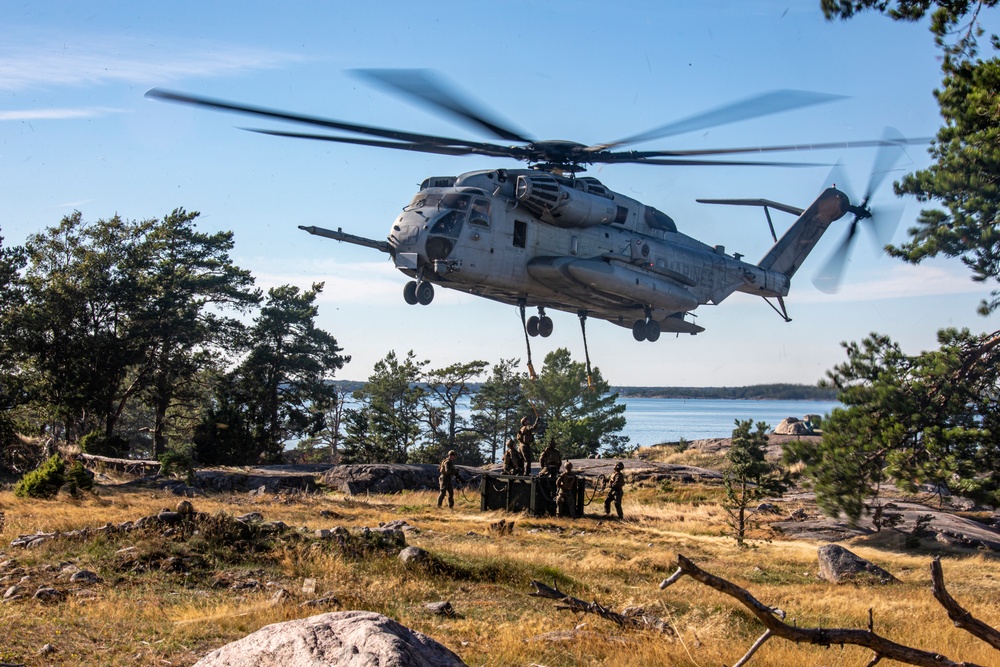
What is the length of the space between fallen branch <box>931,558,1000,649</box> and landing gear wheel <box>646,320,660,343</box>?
19130 mm

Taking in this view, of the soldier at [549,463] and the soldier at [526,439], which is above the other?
the soldier at [526,439]

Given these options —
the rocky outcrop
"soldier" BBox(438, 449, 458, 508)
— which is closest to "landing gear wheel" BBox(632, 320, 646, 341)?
"soldier" BBox(438, 449, 458, 508)

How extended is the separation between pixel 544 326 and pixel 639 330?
2.63 m

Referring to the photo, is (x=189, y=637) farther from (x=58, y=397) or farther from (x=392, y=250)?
(x=58, y=397)

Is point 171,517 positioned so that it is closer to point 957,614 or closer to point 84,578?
point 84,578

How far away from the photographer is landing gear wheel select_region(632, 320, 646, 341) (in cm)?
2400

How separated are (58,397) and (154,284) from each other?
650 cm

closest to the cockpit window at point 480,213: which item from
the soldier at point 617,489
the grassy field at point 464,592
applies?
the grassy field at point 464,592

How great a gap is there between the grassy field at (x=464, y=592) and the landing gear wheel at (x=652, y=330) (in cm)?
591

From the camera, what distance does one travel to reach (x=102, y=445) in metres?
33.4

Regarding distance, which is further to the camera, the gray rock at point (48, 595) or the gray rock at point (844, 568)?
the gray rock at point (844, 568)

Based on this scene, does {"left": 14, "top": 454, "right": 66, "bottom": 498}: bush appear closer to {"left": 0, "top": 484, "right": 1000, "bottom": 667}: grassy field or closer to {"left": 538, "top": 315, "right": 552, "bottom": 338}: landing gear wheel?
{"left": 0, "top": 484, "right": 1000, "bottom": 667}: grassy field

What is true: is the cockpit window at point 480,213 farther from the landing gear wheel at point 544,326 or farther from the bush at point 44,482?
the bush at point 44,482

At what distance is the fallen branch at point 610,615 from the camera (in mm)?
9781
